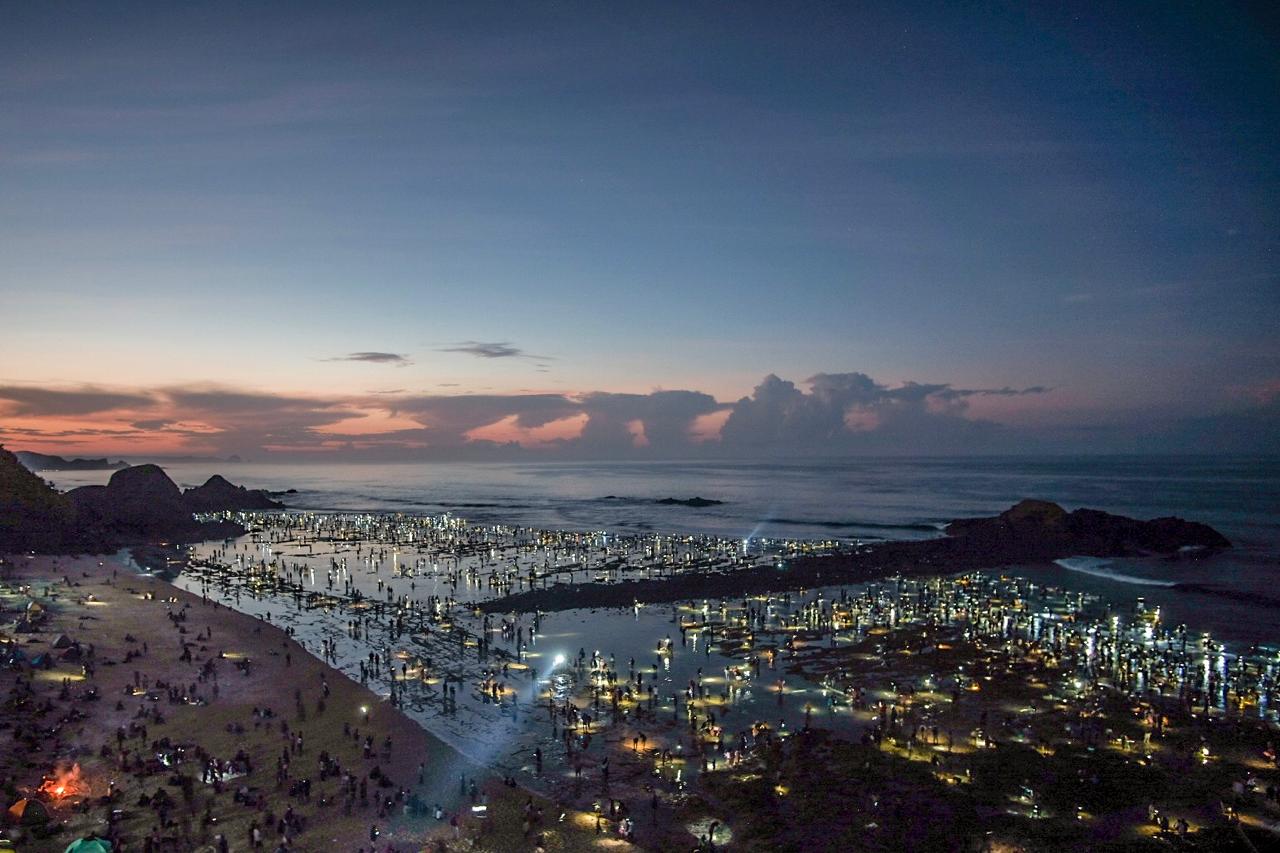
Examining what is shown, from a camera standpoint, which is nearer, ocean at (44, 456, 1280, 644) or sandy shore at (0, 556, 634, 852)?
sandy shore at (0, 556, 634, 852)

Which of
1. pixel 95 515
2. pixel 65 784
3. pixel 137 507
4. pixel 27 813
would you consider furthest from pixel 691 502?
pixel 27 813

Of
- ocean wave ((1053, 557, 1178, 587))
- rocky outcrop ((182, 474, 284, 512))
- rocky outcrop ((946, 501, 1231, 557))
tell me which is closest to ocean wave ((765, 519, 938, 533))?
rocky outcrop ((946, 501, 1231, 557))

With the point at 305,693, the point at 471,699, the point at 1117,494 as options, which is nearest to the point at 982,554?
the point at 471,699

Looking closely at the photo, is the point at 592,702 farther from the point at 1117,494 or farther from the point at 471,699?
the point at 1117,494

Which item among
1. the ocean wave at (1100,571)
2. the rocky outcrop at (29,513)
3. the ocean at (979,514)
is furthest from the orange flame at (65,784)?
the ocean wave at (1100,571)

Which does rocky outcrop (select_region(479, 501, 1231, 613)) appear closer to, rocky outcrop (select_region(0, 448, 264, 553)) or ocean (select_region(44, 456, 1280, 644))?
ocean (select_region(44, 456, 1280, 644))

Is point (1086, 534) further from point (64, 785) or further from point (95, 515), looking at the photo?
point (95, 515)

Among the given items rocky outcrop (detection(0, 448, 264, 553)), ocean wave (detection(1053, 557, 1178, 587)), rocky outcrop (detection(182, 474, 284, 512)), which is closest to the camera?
ocean wave (detection(1053, 557, 1178, 587))
